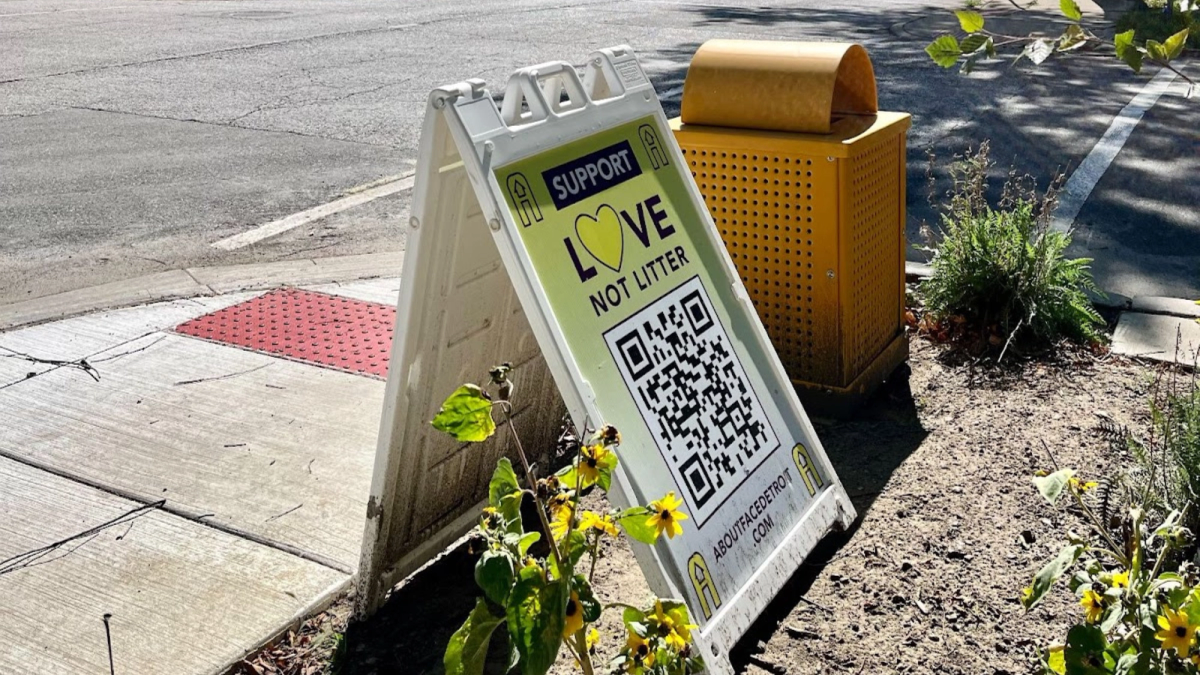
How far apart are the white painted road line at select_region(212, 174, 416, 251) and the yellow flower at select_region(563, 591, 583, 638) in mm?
4320

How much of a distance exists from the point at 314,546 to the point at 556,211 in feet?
4.27

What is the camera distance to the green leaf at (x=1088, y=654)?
2.11m

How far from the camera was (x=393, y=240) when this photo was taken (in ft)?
21.9

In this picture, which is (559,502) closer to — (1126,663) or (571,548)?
(571,548)

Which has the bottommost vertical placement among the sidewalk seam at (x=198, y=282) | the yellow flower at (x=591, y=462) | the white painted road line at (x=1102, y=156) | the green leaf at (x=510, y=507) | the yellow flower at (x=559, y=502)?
the white painted road line at (x=1102, y=156)

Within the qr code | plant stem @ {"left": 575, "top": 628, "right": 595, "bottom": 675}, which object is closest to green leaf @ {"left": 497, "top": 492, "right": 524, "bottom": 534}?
plant stem @ {"left": 575, "top": 628, "right": 595, "bottom": 675}

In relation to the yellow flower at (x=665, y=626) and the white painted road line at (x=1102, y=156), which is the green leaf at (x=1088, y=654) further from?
the white painted road line at (x=1102, y=156)

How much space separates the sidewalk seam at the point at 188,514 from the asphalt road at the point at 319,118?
6.82ft

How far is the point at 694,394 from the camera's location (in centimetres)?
312

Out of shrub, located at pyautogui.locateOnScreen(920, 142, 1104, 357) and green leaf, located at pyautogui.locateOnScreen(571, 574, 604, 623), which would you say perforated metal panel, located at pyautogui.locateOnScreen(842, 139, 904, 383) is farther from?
green leaf, located at pyautogui.locateOnScreen(571, 574, 604, 623)

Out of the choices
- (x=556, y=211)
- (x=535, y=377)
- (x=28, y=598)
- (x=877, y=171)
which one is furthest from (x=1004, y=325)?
(x=28, y=598)

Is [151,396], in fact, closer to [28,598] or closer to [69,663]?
[28,598]

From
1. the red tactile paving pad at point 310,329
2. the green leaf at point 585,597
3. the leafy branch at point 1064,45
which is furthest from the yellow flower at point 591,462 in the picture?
the red tactile paving pad at point 310,329

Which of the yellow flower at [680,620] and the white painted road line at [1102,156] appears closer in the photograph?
the yellow flower at [680,620]
